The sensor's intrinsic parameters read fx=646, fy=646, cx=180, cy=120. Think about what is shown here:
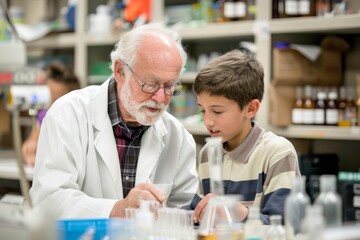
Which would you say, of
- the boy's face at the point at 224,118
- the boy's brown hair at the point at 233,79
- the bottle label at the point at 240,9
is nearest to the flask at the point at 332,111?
the bottle label at the point at 240,9

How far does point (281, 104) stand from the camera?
381 cm

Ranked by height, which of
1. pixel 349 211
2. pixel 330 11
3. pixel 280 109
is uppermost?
pixel 330 11

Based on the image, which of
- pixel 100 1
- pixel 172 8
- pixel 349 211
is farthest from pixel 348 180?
pixel 100 1

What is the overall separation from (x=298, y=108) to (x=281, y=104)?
0.33 ft

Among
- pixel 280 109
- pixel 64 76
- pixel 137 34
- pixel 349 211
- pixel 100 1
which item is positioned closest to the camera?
pixel 137 34

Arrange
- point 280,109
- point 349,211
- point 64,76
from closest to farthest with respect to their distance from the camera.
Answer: point 349,211 → point 280,109 → point 64,76

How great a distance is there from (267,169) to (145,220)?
0.87 m

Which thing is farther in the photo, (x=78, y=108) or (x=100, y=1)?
(x=100, y=1)

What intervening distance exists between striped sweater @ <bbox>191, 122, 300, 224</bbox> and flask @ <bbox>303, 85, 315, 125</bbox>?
146 cm

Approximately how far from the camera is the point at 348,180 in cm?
342

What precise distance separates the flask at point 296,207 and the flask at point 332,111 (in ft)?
7.19

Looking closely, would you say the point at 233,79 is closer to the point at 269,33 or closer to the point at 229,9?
the point at 269,33

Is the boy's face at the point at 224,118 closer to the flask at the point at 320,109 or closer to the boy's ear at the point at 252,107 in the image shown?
the boy's ear at the point at 252,107

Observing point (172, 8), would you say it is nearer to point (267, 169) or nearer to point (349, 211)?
point (349, 211)
